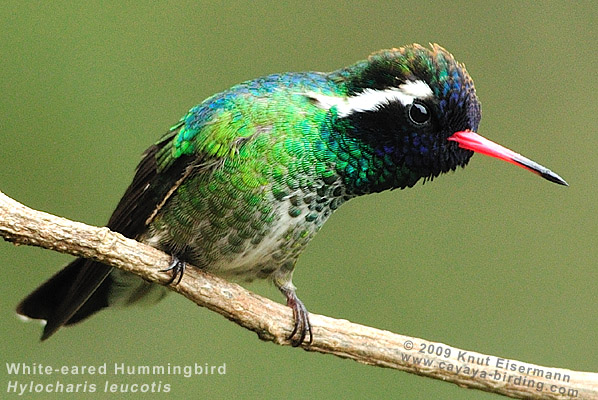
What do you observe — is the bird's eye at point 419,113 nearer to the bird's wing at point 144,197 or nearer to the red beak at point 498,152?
the red beak at point 498,152

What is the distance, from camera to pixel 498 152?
146 inches

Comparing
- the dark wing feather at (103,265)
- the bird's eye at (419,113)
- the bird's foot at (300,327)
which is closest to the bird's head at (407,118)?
the bird's eye at (419,113)

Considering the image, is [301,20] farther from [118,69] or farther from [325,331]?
[325,331]

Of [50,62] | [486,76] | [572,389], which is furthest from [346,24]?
[572,389]

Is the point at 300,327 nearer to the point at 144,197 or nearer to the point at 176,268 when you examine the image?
the point at 176,268

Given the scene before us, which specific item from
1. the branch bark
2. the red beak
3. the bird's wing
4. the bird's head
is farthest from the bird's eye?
the branch bark

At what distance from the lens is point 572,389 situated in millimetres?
3531

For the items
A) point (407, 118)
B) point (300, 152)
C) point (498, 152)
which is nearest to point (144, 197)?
point (300, 152)

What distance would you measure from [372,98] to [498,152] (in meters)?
0.57

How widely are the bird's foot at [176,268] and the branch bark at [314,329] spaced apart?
24mm

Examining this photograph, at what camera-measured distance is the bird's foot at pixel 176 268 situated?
149 inches

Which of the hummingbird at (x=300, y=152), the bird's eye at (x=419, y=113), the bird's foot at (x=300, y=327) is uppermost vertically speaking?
the bird's eye at (x=419, y=113)

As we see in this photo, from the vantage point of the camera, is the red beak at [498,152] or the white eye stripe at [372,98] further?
the white eye stripe at [372,98]

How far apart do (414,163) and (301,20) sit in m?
3.43
